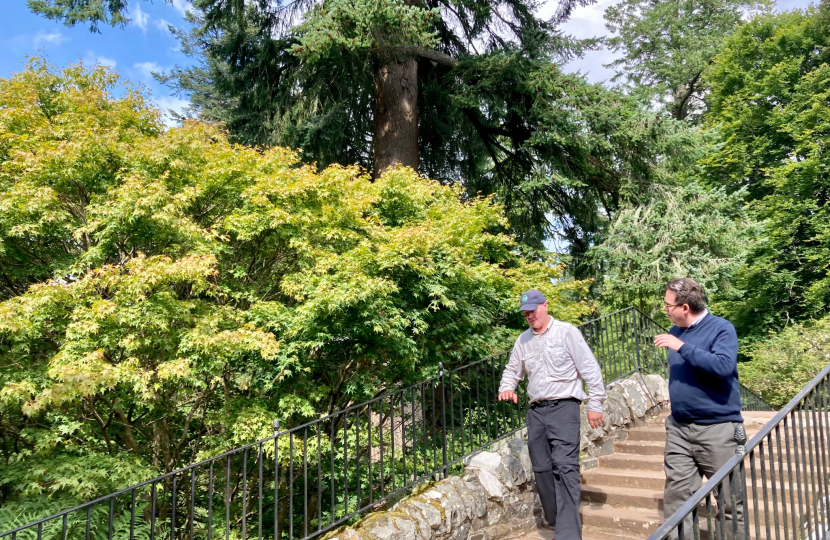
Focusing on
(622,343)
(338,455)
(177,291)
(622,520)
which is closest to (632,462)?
(622,520)

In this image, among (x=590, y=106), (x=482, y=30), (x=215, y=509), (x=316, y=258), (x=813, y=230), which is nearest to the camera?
(x=316, y=258)

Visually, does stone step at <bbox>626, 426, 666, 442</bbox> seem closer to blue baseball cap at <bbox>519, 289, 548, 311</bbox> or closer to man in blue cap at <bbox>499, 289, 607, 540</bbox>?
man in blue cap at <bbox>499, 289, 607, 540</bbox>

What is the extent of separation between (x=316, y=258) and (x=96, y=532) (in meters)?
3.62

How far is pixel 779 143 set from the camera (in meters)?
19.8

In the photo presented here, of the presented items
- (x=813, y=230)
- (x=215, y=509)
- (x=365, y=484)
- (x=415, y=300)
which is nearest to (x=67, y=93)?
(x=415, y=300)

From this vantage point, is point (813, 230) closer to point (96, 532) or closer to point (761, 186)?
point (761, 186)

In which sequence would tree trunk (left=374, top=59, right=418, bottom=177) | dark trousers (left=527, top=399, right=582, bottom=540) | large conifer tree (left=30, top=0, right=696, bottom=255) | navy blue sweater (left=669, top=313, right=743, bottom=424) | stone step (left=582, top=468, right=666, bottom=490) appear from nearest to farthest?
navy blue sweater (left=669, top=313, right=743, bottom=424) < dark trousers (left=527, top=399, right=582, bottom=540) < stone step (left=582, top=468, right=666, bottom=490) < large conifer tree (left=30, top=0, right=696, bottom=255) < tree trunk (left=374, top=59, right=418, bottom=177)

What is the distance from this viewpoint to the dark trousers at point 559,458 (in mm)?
3781

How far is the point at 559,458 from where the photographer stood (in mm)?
3807

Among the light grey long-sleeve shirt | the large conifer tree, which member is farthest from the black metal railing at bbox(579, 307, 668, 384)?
the large conifer tree

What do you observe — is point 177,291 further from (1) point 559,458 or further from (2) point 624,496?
(2) point 624,496

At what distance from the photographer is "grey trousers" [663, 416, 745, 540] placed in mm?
3271

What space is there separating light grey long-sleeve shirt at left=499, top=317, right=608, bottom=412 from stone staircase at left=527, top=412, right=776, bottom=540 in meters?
1.25

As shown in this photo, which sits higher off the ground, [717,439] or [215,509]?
[717,439]
